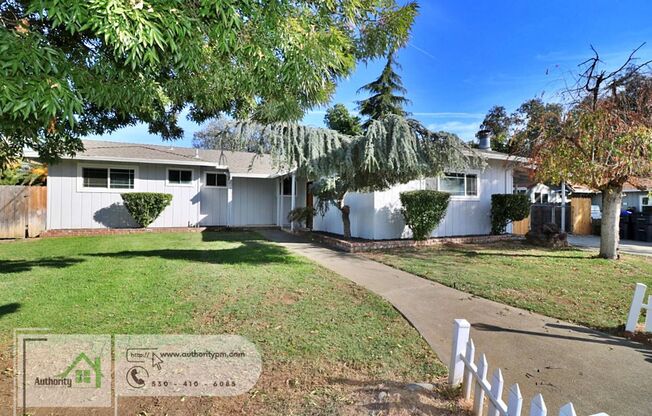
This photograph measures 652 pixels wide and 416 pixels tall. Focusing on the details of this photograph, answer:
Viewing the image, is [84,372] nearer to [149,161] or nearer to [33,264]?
[33,264]

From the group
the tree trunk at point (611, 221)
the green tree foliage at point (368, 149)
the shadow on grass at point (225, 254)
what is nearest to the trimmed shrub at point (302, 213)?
the shadow on grass at point (225, 254)

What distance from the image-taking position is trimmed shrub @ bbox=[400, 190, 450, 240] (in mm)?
10852

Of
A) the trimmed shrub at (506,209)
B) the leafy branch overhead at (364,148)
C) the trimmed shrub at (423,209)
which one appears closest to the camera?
the leafy branch overhead at (364,148)

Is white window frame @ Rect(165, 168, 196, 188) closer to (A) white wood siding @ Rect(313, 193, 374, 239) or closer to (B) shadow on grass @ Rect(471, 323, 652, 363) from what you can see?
(A) white wood siding @ Rect(313, 193, 374, 239)

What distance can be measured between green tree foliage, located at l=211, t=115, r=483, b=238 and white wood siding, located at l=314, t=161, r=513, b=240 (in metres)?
2.21

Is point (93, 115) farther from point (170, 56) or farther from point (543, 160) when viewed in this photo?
point (543, 160)

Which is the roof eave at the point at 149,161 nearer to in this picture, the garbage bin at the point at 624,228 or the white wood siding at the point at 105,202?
the white wood siding at the point at 105,202

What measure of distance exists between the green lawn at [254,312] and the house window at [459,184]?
7.27 metres

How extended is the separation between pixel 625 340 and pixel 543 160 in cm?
631

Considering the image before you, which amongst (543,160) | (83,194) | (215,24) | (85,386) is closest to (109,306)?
(85,386)

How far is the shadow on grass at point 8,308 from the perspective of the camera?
459cm

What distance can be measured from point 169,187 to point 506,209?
1466 cm

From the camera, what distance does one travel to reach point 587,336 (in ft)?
13.6

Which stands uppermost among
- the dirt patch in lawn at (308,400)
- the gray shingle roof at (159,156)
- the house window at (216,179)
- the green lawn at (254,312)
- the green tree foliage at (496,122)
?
the green tree foliage at (496,122)
